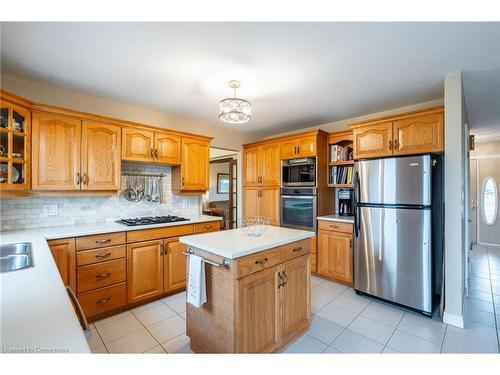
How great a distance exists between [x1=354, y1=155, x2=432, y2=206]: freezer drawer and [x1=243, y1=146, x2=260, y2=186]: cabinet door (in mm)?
1808

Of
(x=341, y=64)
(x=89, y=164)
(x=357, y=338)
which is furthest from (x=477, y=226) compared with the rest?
(x=89, y=164)

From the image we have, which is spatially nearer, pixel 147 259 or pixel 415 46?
pixel 415 46

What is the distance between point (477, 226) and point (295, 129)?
4.89m

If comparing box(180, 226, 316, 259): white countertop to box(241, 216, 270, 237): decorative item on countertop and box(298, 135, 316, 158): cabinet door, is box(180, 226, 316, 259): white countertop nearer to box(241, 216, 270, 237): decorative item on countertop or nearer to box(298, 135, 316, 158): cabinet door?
box(241, 216, 270, 237): decorative item on countertop

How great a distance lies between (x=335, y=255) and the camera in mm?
3227

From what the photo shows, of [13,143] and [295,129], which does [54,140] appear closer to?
[13,143]

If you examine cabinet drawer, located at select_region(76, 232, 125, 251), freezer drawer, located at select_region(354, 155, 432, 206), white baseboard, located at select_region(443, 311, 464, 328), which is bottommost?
white baseboard, located at select_region(443, 311, 464, 328)

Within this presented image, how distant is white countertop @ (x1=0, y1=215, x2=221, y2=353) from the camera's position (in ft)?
2.29

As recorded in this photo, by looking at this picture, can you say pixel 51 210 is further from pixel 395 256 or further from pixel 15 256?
pixel 395 256

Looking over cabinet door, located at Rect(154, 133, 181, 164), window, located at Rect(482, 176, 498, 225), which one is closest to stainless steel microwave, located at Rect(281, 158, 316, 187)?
cabinet door, located at Rect(154, 133, 181, 164)

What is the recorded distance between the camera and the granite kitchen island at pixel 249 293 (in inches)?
59.8

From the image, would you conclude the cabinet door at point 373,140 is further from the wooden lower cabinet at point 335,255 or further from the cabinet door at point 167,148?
the cabinet door at point 167,148

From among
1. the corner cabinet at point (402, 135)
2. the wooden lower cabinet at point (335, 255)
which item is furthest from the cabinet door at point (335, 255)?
the corner cabinet at point (402, 135)

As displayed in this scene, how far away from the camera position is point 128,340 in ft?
6.64
